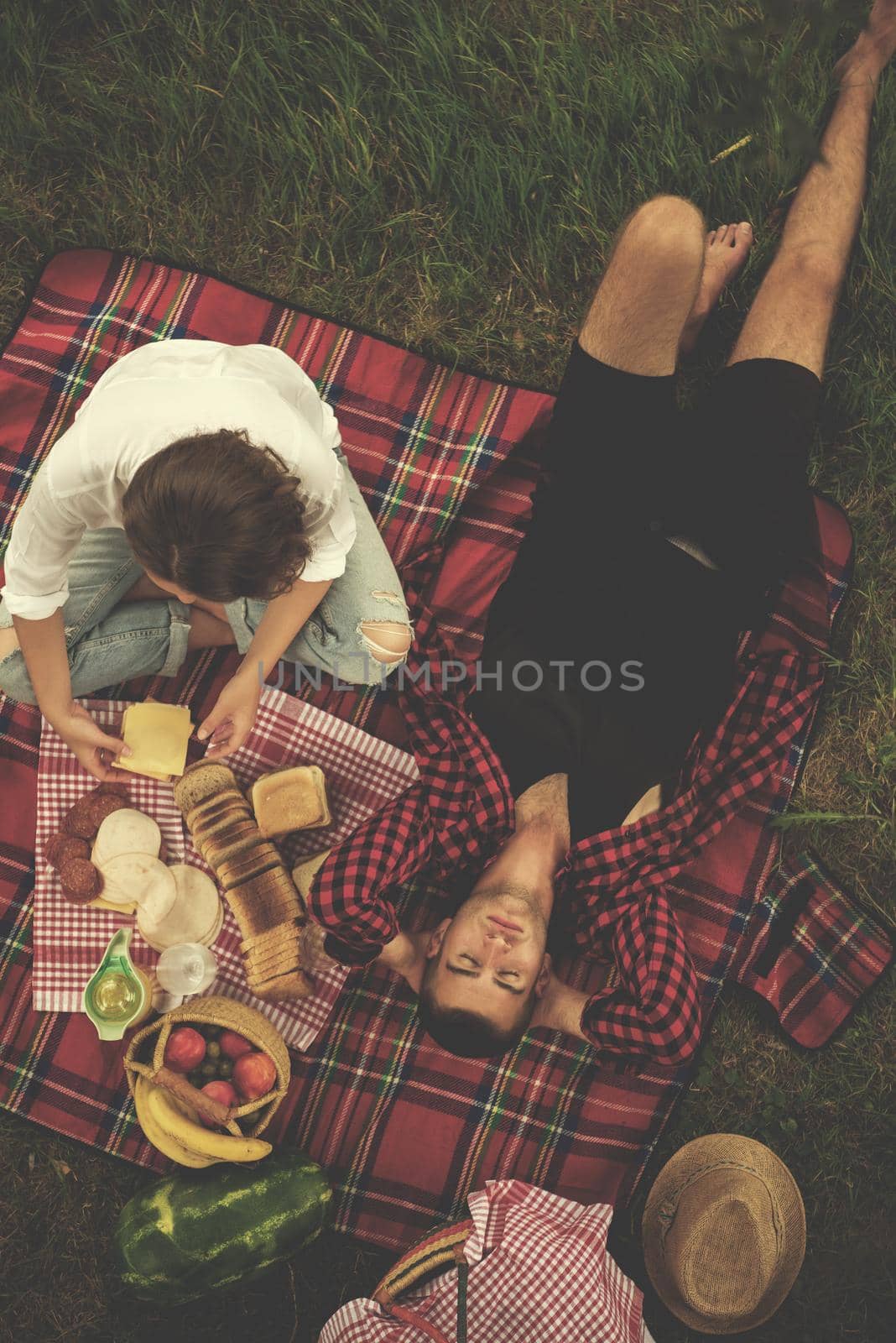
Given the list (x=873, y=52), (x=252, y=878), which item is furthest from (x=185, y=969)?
(x=873, y=52)

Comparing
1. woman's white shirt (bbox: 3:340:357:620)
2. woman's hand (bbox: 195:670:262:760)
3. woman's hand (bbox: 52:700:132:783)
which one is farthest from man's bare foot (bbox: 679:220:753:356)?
woman's hand (bbox: 52:700:132:783)

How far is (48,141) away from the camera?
11.6 feet

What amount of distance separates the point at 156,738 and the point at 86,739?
0.22 metres

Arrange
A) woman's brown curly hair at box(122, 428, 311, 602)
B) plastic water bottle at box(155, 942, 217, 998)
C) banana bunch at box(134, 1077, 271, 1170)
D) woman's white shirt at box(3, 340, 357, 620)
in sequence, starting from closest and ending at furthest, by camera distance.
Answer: woman's brown curly hair at box(122, 428, 311, 602) < woman's white shirt at box(3, 340, 357, 620) < banana bunch at box(134, 1077, 271, 1170) < plastic water bottle at box(155, 942, 217, 998)

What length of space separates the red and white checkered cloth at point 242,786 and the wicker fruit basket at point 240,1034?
0.57 feet

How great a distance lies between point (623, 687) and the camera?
3021mm

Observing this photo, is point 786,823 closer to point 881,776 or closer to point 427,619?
point 881,776

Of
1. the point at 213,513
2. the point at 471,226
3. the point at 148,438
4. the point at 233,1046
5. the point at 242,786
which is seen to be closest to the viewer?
the point at 213,513

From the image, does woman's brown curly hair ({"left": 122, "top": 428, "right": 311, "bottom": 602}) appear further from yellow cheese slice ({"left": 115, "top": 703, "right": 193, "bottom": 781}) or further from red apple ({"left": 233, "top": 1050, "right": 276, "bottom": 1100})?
red apple ({"left": 233, "top": 1050, "right": 276, "bottom": 1100})

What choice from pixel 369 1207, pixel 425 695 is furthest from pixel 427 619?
pixel 369 1207

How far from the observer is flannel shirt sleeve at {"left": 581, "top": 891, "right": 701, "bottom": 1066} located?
2895mm

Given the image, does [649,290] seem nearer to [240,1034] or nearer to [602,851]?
[602,851]

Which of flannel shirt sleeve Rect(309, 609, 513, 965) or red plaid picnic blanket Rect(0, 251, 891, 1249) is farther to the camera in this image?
red plaid picnic blanket Rect(0, 251, 891, 1249)

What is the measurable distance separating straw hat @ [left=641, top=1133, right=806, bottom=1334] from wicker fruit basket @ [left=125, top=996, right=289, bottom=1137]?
1.36 m
